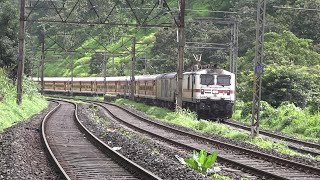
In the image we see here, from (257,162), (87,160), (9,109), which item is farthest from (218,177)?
(9,109)

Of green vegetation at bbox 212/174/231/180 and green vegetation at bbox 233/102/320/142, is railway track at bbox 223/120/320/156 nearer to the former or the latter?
green vegetation at bbox 233/102/320/142

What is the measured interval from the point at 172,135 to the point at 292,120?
9.35 m

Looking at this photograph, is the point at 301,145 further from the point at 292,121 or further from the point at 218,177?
the point at 218,177

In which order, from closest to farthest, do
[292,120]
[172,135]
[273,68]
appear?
[172,135] < [292,120] < [273,68]

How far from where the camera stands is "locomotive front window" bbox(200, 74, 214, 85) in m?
31.3

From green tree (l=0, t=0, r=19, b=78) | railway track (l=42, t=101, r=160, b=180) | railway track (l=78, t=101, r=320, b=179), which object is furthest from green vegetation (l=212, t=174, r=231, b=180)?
green tree (l=0, t=0, r=19, b=78)

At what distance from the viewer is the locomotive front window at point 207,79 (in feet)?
103

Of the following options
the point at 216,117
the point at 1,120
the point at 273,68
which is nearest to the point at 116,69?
the point at 273,68

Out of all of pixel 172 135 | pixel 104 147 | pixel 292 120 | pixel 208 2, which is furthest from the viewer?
pixel 208 2

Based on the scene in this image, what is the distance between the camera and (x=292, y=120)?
27953 millimetres

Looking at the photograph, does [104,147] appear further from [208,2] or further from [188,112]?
[208,2]

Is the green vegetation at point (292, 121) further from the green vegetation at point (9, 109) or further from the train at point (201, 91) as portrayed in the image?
the green vegetation at point (9, 109)

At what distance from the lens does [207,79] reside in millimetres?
31406

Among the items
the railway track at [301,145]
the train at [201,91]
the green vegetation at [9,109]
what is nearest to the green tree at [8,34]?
the green vegetation at [9,109]
